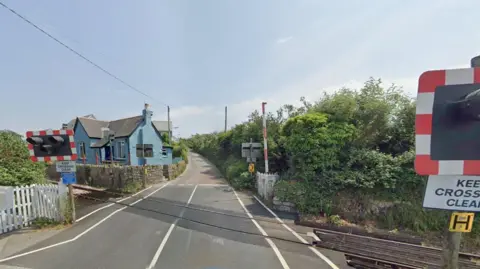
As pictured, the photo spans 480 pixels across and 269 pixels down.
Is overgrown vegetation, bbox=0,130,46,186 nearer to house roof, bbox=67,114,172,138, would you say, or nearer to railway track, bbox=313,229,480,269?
railway track, bbox=313,229,480,269

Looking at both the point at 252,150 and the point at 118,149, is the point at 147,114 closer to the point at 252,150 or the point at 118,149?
the point at 118,149

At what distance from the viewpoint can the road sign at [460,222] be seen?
4.40 feet

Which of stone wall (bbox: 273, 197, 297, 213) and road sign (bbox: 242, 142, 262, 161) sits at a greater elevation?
road sign (bbox: 242, 142, 262, 161)

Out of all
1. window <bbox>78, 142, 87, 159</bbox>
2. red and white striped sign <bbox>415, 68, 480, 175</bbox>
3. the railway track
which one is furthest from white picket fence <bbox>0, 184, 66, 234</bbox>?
window <bbox>78, 142, 87, 159</bbox>

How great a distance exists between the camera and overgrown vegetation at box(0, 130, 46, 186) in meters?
6.98

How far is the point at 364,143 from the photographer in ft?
28.4

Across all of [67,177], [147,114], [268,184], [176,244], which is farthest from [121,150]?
[176,244]

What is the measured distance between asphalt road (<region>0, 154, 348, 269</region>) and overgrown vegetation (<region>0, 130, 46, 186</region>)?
7.76 ft

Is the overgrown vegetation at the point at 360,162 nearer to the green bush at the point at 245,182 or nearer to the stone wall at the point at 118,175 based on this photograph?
the green bush at the point at 245,182

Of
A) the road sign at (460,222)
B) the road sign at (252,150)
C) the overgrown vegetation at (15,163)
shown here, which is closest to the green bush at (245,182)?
the road sign at (252,150)

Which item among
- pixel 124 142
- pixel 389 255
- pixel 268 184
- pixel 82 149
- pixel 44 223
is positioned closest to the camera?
pixel 389 255

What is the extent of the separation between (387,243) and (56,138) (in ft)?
28.6

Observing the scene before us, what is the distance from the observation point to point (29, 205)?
6.93 m

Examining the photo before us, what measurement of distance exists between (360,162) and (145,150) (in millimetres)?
18972
